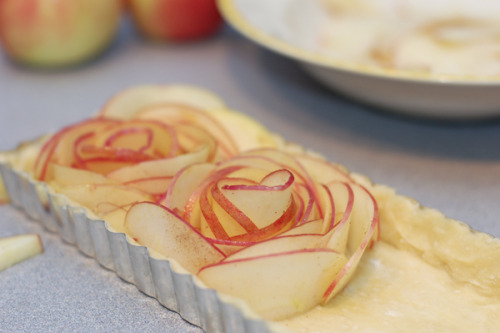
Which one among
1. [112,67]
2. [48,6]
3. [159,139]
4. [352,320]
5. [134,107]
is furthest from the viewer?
[112,67]

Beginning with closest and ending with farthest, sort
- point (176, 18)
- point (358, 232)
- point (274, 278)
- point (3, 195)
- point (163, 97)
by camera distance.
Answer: point (274, 278)
point (358, 232)
point (3, 195)
point (163, 97)
point (176, 18)

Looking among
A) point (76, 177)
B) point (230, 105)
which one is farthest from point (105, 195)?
point (230, 105)

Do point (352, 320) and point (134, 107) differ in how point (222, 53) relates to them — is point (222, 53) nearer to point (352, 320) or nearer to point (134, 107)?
point (134, 107)

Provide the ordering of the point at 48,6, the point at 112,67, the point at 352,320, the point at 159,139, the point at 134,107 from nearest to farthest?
the point at 352,320 → the point at 159,139 → the point at 134,107 → the point at 48,6 → the point at 112,67

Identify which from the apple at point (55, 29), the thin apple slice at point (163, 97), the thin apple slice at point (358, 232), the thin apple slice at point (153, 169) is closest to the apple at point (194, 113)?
the thin apple slice at point (163, 97)

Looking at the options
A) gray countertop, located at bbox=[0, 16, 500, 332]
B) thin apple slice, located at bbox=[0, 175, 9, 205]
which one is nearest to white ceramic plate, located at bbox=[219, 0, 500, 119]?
gray countertop, located at bbox=[0, 16, 500, 332]

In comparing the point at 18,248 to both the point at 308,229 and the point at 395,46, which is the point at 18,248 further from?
the point at 395,46

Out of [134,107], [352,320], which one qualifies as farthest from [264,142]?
[352,320]
